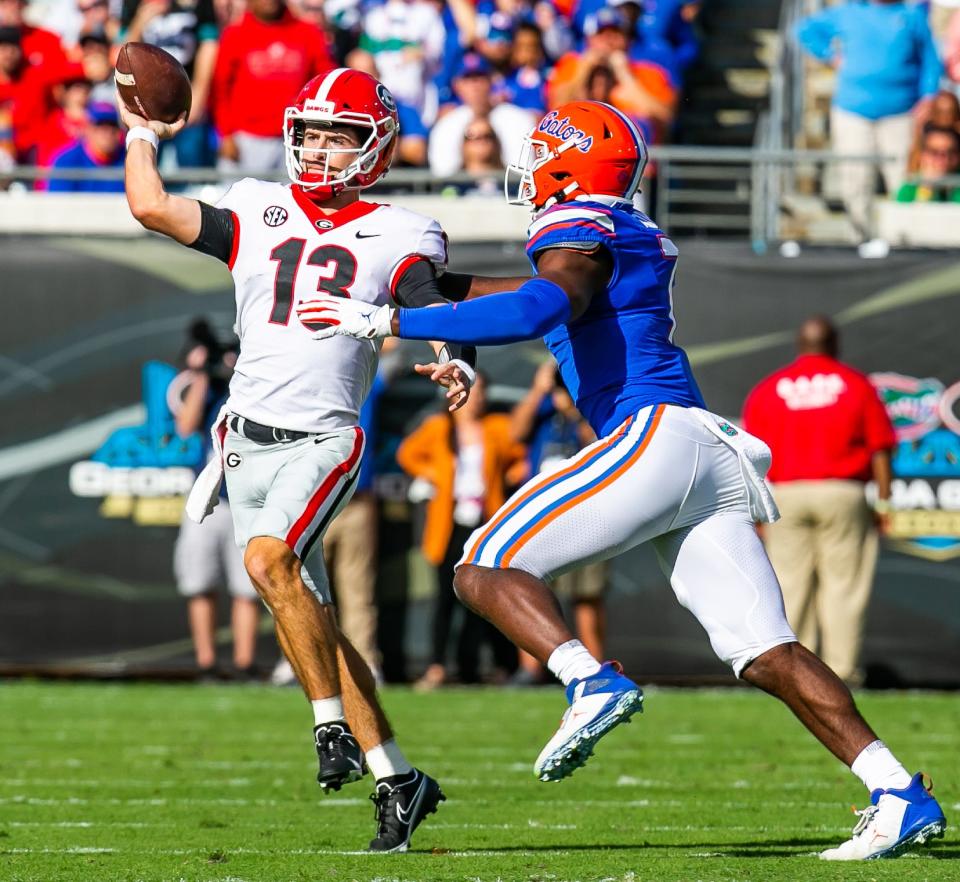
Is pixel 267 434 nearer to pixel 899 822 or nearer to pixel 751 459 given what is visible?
pixel 751 459

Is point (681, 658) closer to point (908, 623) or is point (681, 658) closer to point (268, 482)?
point (908, 623)

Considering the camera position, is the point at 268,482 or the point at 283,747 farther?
the point at 283,747

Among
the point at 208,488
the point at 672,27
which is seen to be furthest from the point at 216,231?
the point at 672,27

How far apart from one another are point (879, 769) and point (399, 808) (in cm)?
132

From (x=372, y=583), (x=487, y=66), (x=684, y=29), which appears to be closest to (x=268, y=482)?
(x=372, y=583)

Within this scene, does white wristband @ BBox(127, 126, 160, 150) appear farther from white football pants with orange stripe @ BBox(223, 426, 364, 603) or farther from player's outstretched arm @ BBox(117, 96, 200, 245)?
white football pants with orange stripe @ BBox(223, 426, 364, 603)

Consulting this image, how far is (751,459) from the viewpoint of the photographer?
4887mm

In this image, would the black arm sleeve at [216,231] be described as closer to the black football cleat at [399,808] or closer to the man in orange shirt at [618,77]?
the black football cleat at [399,808]

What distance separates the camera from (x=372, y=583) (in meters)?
11.2

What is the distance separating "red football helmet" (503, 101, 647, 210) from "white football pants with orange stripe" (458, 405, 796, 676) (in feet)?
2.14

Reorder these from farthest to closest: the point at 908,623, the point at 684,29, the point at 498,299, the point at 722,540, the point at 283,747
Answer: the point at 684,29 → the point at 908,623 → the point at 283,747 → the point at 722,540 → the point at 498,299

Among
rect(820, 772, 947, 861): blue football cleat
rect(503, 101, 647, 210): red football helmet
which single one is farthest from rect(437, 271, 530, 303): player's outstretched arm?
rect(820, 772, 947, 861): blue football cleat

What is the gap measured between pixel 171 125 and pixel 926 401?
22.1 ft

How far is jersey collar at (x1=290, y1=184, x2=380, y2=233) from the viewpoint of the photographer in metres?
5.32
